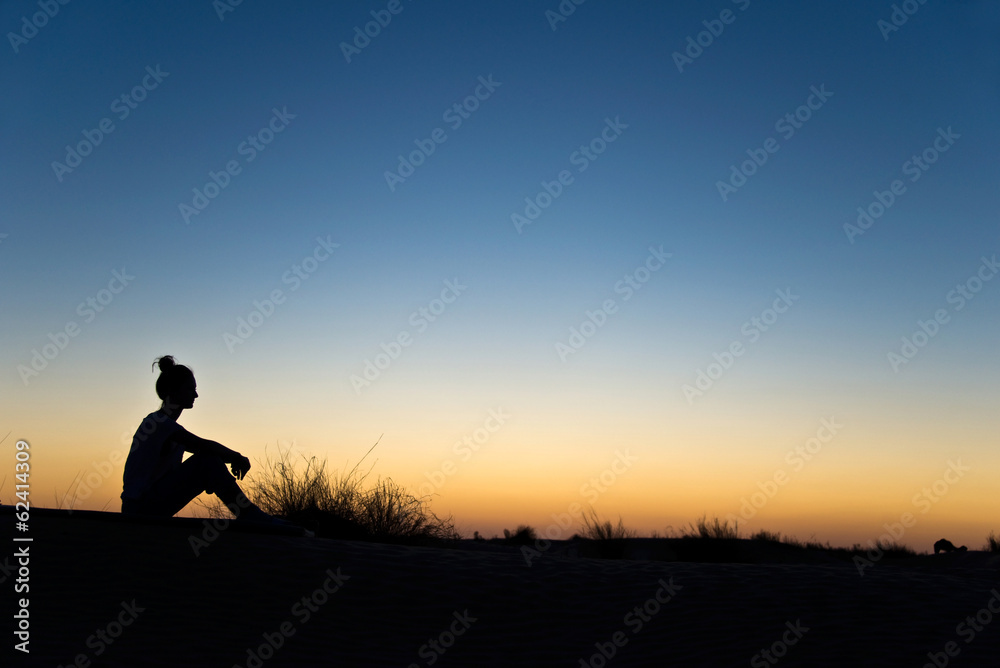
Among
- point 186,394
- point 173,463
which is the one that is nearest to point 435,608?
point 173,463

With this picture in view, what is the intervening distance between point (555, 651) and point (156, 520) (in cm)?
384

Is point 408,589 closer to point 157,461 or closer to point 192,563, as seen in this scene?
point 192,563

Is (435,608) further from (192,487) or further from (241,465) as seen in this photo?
(192,487)

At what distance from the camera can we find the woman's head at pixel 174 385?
710 centimetres

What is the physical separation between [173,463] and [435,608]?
2618 mm

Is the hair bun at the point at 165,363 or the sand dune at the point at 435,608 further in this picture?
the hair bun at the point at 165,363

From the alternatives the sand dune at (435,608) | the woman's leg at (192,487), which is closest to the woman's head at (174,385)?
the woman's leg at (192,487)

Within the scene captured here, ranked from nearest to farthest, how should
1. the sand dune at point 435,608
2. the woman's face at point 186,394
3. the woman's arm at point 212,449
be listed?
the sand dune at point 435,608
the woman's arm at point 212,449
the woman's face at point 186,394

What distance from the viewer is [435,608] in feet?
21.1

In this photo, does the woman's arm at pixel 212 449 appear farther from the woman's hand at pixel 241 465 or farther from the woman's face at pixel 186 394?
the woman's face at pixel 186 394

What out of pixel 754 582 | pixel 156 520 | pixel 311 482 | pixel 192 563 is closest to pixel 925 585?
pixel 754 582

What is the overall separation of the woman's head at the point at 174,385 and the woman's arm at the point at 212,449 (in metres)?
0.27

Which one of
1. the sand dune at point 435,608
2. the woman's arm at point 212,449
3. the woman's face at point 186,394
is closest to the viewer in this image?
the sand dune at point 435,608

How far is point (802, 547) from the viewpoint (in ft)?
63.2
